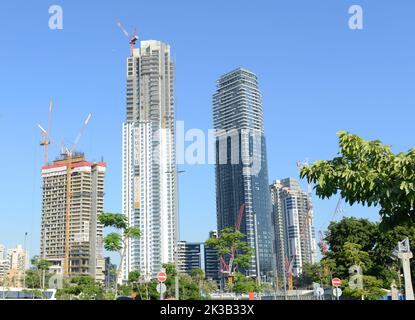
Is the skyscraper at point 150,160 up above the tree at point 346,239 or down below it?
above

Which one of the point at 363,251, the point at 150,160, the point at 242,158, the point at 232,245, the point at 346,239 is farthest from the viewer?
the point at 242,158

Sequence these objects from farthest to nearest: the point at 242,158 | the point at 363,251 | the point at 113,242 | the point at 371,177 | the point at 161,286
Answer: the point at 242,158
the point at 363,251
the point at 113,242
the point at 161,286
the point at 371,177

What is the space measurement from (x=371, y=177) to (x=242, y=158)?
154428 millimetres

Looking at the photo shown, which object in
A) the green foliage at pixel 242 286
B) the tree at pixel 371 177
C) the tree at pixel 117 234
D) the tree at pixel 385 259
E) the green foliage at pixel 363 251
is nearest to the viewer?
the tree at pixel 371 177

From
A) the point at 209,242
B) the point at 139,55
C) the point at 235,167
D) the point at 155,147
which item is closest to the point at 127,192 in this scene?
the point at 155,147

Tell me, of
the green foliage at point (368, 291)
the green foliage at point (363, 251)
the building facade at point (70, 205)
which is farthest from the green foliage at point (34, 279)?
the building facade at point (70, 205)

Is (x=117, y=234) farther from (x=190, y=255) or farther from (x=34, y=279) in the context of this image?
(x=190, y=255)

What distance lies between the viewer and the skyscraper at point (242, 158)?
15646 centimetres

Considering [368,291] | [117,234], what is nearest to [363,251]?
[368,291]

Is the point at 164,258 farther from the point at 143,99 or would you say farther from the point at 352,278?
the point at 352,278

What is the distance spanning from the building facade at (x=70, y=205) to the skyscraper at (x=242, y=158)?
4000 centimetres

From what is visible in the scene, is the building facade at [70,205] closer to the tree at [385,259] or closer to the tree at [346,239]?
the tree at [346,239]

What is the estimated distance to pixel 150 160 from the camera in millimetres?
156625

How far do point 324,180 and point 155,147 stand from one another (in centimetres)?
15487
